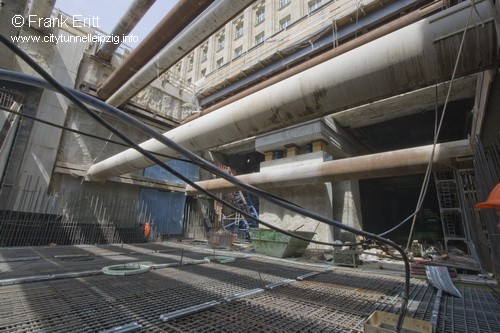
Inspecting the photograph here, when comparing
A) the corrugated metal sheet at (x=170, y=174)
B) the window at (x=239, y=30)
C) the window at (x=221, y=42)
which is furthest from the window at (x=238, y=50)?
the corrugated metal sheet at (x=170, y=174)

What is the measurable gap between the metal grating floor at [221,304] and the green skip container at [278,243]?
2.60 meters

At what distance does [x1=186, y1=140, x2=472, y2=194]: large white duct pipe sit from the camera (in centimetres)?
512

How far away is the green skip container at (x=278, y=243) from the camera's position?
24.0 ft

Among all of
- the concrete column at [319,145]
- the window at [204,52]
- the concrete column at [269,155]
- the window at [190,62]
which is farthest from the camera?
the window at [190,62]

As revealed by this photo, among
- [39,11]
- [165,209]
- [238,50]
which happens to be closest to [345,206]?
[165,209]

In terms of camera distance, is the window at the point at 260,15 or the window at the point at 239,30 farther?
the window at the point at 239,30

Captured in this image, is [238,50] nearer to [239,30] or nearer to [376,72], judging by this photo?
[239,30]

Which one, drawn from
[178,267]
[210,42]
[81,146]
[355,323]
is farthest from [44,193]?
[210,42]

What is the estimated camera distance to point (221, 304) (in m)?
3.12

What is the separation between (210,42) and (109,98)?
66.5 ft

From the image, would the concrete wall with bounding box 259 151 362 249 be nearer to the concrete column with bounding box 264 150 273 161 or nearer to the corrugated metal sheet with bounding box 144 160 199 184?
the concrete column with bounding box 264 150 273 161

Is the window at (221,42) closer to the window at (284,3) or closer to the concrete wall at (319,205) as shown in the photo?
the window at (284,3)

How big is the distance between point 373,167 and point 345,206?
401cm

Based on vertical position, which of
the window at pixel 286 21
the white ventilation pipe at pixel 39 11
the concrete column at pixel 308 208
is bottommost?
the concrete column at pixel 308 208
